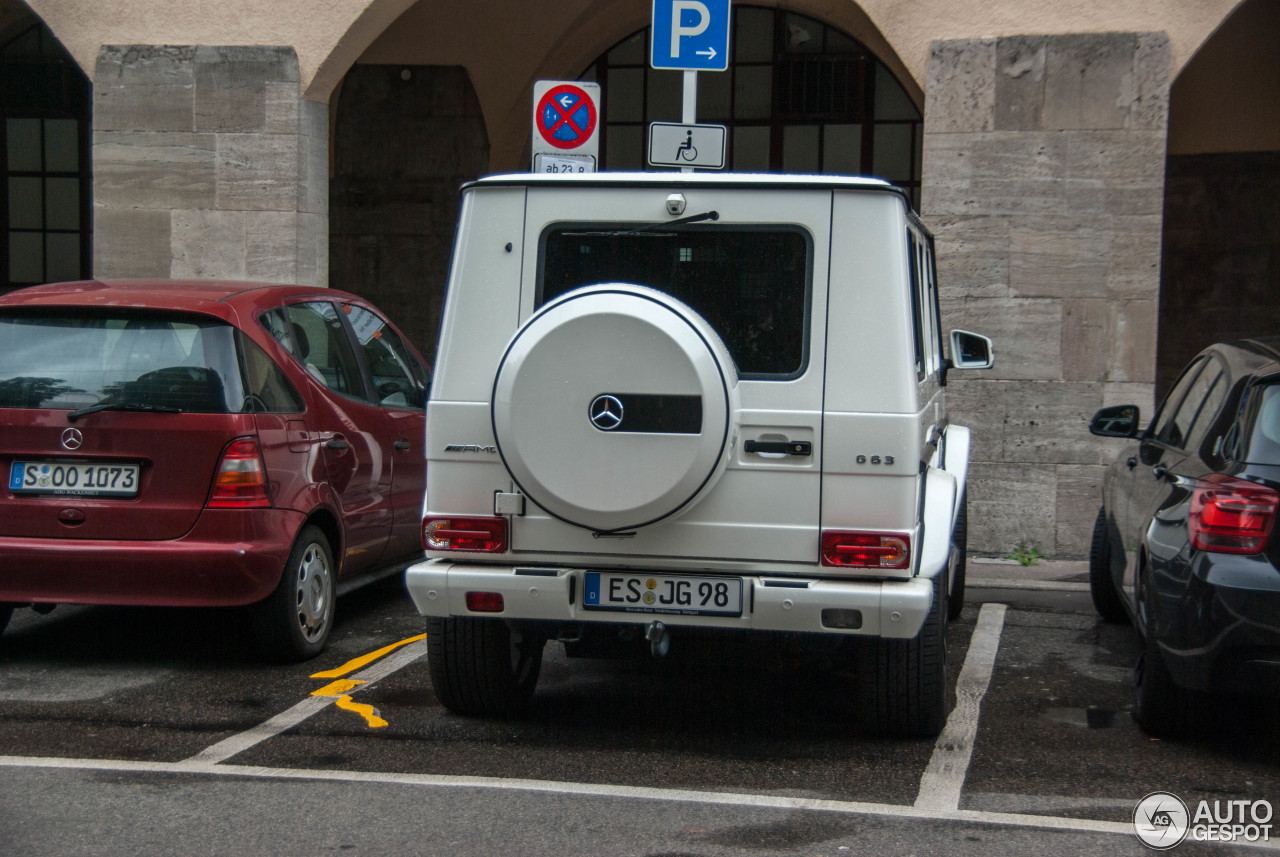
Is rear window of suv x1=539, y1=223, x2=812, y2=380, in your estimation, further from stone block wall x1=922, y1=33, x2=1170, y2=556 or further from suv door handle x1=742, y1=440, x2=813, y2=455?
stone block wall x1=922, y1=33, x2=1170, y2=556

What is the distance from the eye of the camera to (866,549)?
14.8 feet

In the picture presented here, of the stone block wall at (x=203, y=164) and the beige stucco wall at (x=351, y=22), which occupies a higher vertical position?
the beige stucco wall at (x=351, y=22)

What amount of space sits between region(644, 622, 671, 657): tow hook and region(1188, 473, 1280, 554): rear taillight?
1.77m

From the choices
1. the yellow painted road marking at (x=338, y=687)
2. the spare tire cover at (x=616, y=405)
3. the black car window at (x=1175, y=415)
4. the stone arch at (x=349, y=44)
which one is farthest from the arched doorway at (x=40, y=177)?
the spare tire cover at (x=616, y=405)

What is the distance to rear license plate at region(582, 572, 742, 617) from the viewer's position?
4559mm

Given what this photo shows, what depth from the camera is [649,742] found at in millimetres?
4883

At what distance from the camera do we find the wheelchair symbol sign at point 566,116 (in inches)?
321

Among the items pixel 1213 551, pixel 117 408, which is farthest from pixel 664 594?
pixel 117 408

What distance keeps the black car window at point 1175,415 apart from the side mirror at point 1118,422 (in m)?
0.10

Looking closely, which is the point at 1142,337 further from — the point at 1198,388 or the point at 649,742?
the point at 649,742

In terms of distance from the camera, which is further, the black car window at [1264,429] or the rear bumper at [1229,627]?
the black car window at [1264,429]

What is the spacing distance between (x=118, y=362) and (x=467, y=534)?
188cm

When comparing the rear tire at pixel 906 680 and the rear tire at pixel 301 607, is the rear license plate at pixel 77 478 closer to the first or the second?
the rear tire at pixel 301 607

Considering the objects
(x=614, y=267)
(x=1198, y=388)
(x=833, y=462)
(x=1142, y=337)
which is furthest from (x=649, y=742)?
(x=1142, y=337)
